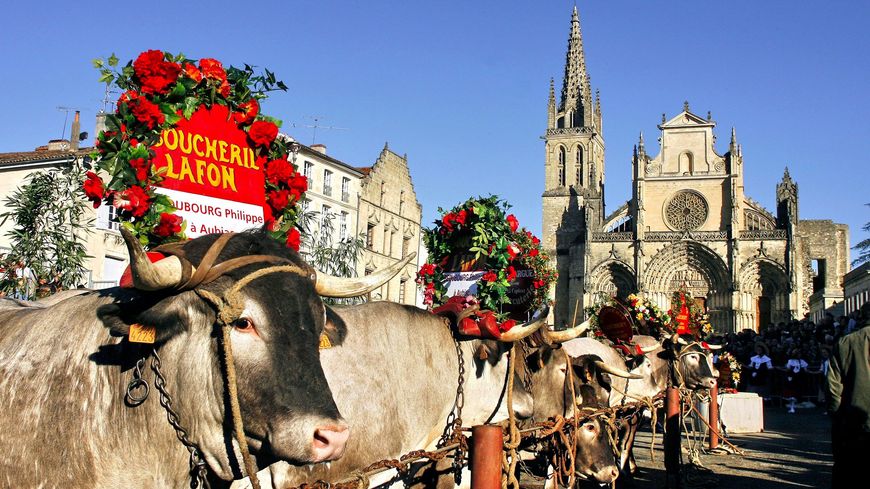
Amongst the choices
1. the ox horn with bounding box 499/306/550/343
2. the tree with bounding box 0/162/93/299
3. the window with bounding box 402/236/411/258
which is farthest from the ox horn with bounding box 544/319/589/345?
the window with bounding box 402/236/411/258

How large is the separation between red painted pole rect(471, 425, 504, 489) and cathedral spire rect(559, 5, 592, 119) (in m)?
75.1

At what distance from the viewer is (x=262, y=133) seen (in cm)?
449

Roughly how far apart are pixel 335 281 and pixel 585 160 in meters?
71.4

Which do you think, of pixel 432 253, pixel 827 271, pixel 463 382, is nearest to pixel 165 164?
pixel 463 382

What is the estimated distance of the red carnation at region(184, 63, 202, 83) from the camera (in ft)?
13.9

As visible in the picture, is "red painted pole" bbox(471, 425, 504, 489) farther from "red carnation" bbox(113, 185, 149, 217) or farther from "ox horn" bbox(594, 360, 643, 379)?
"ox horn" bbox(594, 360, 643, 379)

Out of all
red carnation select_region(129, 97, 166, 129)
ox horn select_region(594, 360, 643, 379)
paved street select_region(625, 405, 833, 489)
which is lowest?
paved street select_region(625, 405, 833, 489)

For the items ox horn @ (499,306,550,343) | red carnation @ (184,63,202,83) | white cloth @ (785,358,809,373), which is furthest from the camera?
white cloth @ (785,358,809,373)

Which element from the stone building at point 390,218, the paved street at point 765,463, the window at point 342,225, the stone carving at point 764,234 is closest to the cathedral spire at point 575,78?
the stone carving at point 764,234

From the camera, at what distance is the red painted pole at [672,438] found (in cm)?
912

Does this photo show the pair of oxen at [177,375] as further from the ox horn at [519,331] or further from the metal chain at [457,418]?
the ox horn at [519,331]

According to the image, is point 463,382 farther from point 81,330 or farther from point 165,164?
point 81,330

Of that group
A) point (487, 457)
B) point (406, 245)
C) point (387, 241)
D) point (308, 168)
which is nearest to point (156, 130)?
point (487, 457)

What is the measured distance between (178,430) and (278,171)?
2.02 metres
